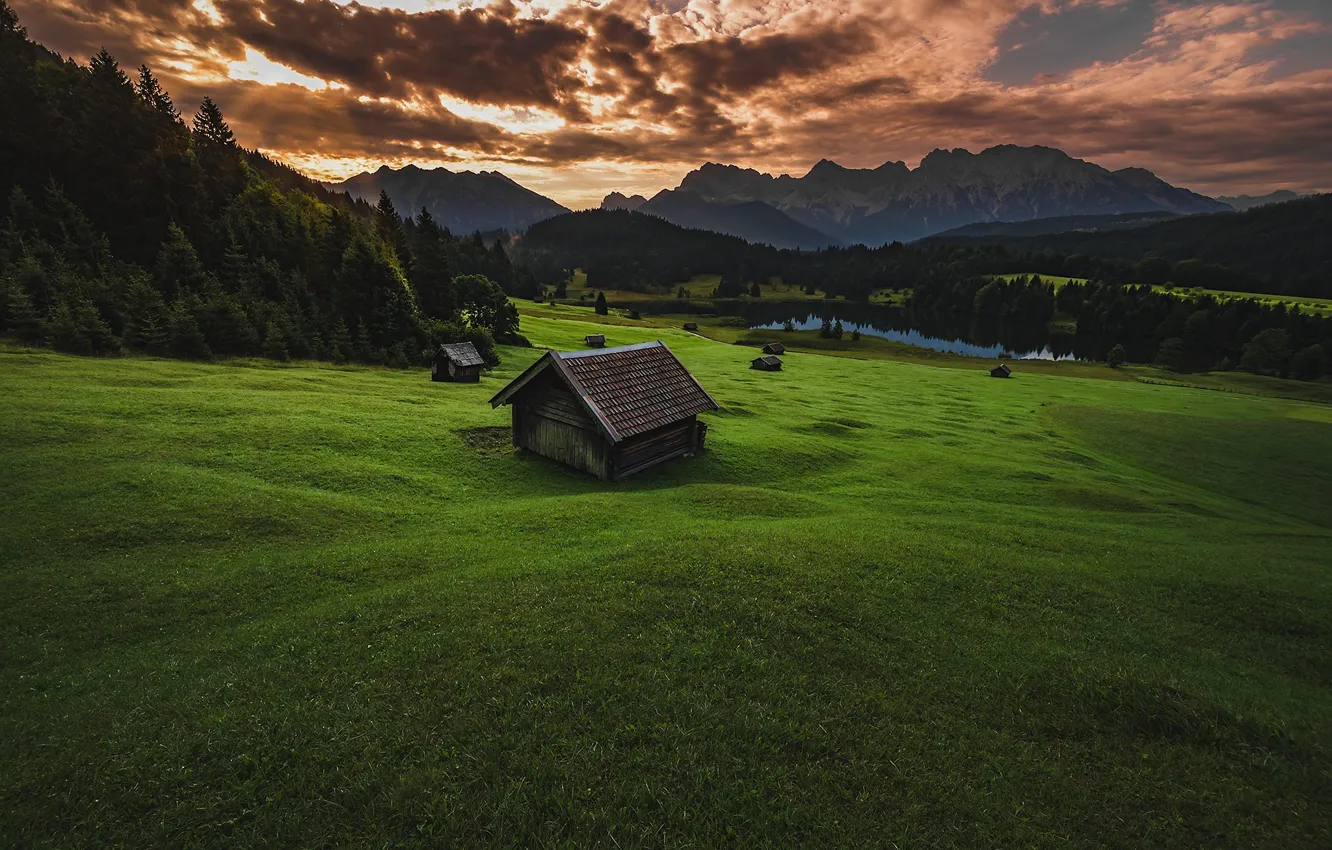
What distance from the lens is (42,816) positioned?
770 cm

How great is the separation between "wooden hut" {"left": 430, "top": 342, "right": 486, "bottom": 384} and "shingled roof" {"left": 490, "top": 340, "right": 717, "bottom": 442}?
2396 centimetres

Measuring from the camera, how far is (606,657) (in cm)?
1136

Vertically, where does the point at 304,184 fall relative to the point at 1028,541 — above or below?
above

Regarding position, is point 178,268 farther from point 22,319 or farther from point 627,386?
point 627,386

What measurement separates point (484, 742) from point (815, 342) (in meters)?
133

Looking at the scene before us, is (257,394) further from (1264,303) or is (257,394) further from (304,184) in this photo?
(1264,303)

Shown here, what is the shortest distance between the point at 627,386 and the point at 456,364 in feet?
94.6

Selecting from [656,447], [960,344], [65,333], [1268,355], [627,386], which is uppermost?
[65,333]

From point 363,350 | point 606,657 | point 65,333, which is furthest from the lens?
point 363,350

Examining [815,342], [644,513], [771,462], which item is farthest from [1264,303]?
[644,513]

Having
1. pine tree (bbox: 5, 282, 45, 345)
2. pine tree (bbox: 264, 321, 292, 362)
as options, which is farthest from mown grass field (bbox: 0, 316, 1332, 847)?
pine tree (bbox: 264, 321, 292, 362)

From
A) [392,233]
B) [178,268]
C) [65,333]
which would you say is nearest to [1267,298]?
[392,233]

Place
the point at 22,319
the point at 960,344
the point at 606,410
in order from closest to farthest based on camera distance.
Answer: the point at 606,410, the point at 22,319, the point at 960,344

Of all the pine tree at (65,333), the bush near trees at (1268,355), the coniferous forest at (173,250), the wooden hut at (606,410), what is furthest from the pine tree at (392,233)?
the bush near trees at (1268,355)
